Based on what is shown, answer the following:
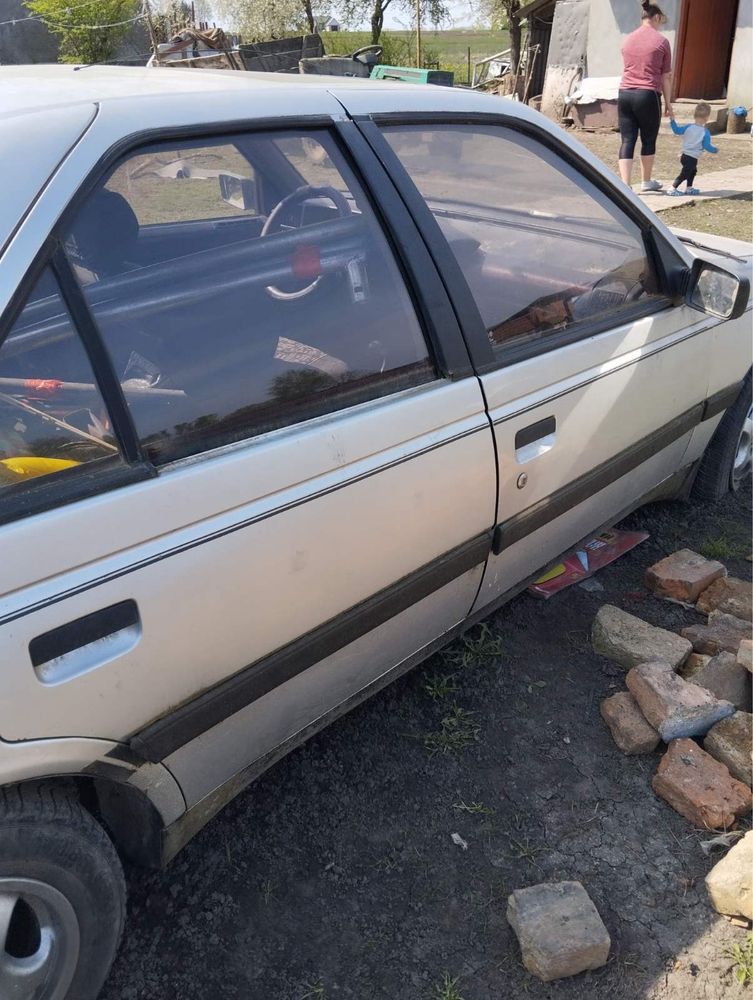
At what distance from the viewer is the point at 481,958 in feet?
6.67

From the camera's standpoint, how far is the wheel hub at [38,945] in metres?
1.59

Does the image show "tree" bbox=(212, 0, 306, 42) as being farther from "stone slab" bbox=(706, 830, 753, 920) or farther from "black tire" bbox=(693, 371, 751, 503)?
"stone slab" bbox=(706, 830, 753, 920)

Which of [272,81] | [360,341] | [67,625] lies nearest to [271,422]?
[360,341]

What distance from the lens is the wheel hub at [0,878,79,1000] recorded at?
1587 millimetres

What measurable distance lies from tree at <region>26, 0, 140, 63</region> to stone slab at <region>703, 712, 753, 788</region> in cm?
3279

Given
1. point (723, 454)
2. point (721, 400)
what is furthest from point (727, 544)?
point (721, 400)

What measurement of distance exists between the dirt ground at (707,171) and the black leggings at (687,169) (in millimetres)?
511

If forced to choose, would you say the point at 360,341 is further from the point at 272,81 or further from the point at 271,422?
the point at 272,81

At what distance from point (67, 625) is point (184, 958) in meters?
1.04

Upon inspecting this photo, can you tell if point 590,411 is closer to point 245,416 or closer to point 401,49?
point 245,416

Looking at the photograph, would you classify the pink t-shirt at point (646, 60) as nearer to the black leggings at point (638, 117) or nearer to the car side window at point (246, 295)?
the black leggings at point (638, 117)

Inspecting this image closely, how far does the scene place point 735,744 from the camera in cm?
248

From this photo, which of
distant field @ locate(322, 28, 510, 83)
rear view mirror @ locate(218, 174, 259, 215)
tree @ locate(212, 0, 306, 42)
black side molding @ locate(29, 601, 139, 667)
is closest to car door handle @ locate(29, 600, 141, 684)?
black side molding @ locate(29, 601, 139, 667)

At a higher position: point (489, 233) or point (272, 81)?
point (272, 81)
